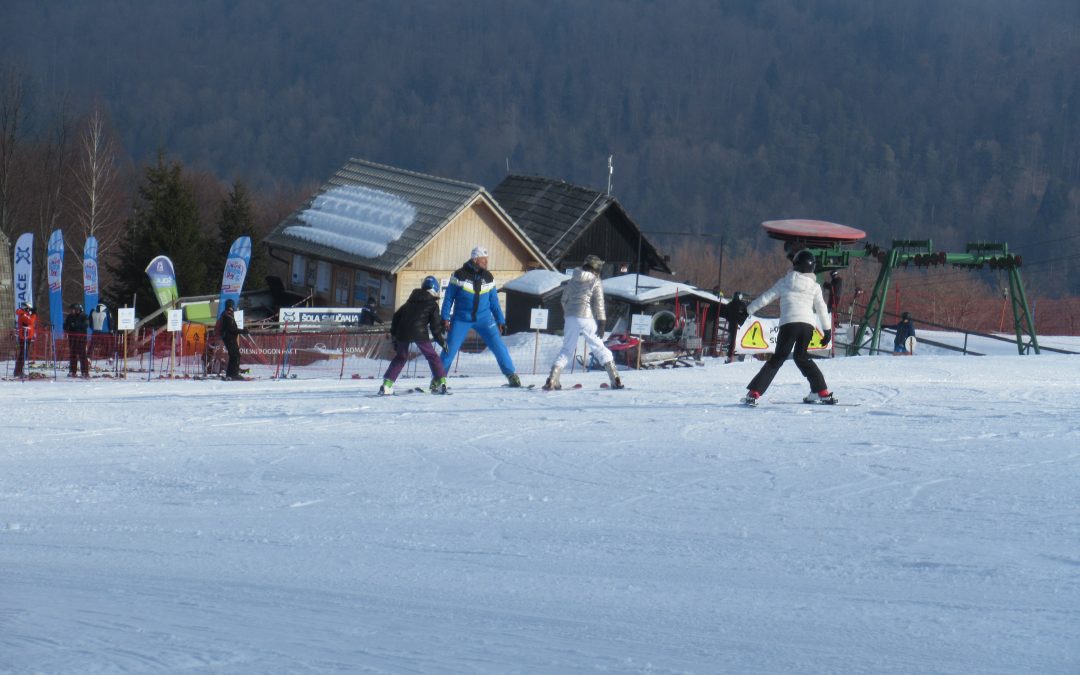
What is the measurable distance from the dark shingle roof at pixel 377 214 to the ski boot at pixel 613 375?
22076 millimetres

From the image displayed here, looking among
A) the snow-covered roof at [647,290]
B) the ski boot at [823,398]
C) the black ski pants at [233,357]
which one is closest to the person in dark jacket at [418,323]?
the ski boot at [823,398]

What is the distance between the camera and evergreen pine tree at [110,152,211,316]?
4112 cm

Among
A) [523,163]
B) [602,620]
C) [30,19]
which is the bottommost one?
[602,620]

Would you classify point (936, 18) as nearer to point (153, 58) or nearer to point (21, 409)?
point (153, 58)

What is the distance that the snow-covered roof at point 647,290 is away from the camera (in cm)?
2783

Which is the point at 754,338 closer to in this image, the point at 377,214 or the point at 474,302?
the point at 474,302

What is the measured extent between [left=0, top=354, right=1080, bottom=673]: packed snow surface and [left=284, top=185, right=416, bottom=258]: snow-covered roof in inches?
1008

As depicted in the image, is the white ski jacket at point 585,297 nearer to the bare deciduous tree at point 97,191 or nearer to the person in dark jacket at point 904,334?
the person in dark jacket at point 904,334

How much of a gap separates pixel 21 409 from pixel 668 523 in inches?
314

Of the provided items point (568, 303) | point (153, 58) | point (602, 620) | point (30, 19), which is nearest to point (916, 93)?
point (153, 58)

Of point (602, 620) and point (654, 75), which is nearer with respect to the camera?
point (602, 620)

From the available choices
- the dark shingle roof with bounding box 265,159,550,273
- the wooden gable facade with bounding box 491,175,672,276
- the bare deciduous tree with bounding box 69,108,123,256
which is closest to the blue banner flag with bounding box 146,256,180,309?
the dark shingle roof with bounding box 265,159,550,273

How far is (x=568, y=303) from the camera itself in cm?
1309

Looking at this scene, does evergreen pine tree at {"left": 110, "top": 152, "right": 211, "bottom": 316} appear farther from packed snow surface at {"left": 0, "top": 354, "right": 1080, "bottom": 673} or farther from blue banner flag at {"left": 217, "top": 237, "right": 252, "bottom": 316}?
packed snow surface at {"left": 0, "top": 354, "right": 1080, "bottom": 673}
